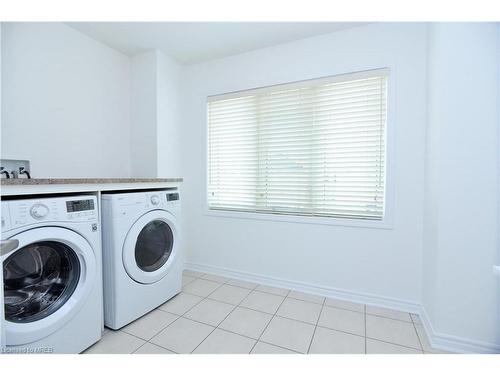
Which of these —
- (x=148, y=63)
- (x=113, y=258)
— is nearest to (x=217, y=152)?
(x=148, y=63)

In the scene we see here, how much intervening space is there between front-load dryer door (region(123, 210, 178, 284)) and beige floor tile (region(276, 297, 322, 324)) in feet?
3.22

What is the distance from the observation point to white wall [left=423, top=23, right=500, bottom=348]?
1259 mm

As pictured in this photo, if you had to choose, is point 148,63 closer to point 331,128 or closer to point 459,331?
point 331,128

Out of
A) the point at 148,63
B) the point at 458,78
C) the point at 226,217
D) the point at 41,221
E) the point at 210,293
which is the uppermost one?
the point at 148,63

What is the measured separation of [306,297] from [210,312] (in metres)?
0.84

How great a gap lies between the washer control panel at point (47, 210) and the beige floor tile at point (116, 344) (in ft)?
2.50

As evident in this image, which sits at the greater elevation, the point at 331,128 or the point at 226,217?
the point at 331,128

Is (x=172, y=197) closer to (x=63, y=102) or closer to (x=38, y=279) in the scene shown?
(x=38, y=279)

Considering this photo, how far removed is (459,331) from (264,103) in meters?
2.16

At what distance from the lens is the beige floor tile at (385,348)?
1.34 meters

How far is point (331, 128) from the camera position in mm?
1936

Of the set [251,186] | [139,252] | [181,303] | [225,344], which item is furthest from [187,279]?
[251,186]

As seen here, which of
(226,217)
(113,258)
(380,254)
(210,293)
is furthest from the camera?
(226,217)

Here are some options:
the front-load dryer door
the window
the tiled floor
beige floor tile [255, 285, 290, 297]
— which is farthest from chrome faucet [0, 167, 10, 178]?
beige floor tile [255, 285, 290, 297]
